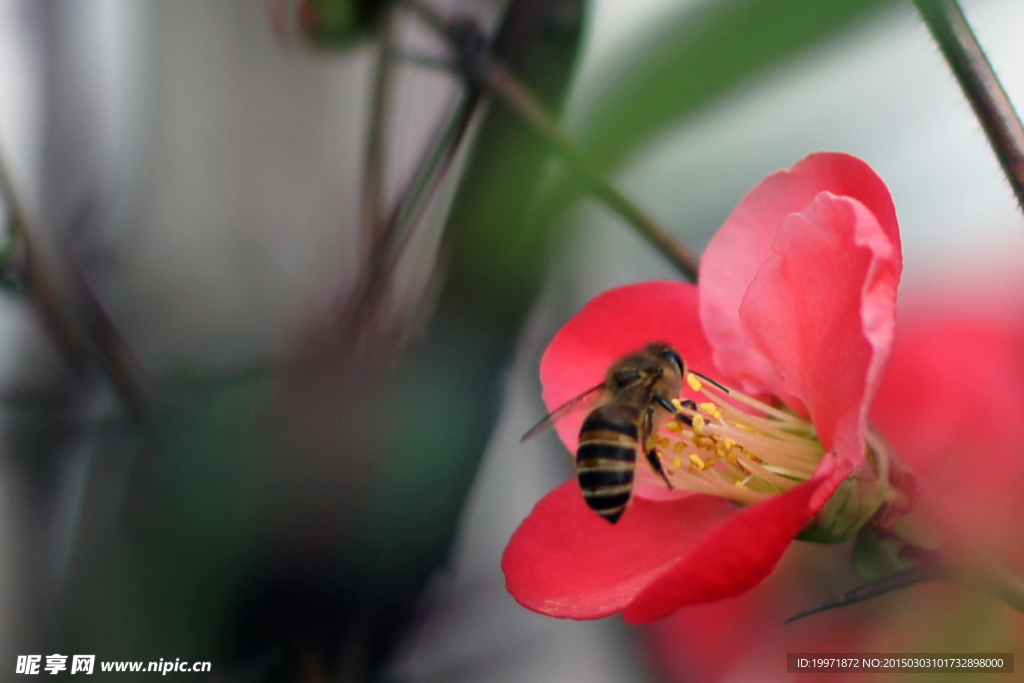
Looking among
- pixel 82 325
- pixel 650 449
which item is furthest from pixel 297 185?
pixel 650 449

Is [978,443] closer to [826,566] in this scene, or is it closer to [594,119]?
[826,566]

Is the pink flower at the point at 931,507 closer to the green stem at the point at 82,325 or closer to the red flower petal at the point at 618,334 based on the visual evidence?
the red flower petal at the point at 618,334

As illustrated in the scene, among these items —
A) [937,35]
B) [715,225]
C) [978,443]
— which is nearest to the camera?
[937,35]

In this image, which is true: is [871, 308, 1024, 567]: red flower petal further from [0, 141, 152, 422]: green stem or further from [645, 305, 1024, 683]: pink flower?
[0, 141, 152, 422]: green stem

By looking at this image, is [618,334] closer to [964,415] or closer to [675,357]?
[675,357]

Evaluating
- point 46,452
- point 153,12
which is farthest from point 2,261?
point 153,12

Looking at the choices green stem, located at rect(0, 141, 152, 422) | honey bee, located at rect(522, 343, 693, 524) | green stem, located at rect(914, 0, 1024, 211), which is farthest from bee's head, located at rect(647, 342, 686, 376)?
green stem, located at rect(0, 141, 152, 422)
